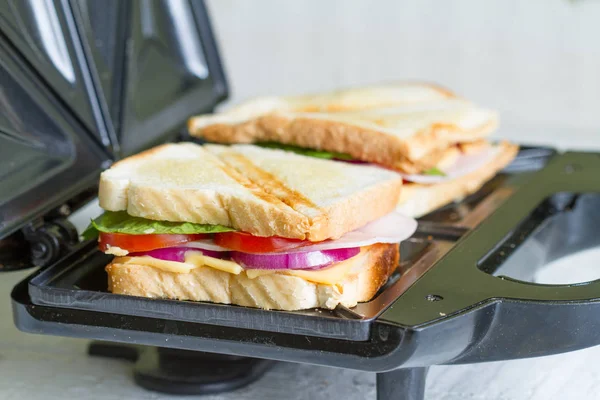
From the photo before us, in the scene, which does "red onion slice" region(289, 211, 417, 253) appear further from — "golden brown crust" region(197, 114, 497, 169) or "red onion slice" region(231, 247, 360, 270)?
"golden brown crust" region(197, 114, 497, 169)

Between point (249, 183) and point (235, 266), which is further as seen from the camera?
point (249, 183)

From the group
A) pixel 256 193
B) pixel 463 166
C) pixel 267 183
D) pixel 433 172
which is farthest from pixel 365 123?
pixel 256 193

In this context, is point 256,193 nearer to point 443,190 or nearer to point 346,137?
point 346,137

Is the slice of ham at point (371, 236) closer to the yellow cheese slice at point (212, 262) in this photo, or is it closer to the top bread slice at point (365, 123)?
the yellow cheese slice at point (212, 262)

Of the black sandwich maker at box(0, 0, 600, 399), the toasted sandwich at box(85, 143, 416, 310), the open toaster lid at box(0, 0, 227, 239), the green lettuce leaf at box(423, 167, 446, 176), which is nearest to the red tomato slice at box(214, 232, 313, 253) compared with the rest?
the toasted sandwich at box(85, 143, 416, 310)

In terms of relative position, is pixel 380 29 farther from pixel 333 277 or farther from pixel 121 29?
Result: pixel 333 277

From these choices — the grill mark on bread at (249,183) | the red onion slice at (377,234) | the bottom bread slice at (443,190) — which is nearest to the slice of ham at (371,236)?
the red onion slice at (377,234)

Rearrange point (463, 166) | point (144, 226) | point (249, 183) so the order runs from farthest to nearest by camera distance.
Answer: point (463, 166), point (249, 183), point (144, 226)
